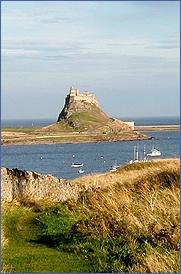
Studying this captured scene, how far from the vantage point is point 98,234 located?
8969 mm

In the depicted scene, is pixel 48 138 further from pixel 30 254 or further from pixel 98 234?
pixel 30 254

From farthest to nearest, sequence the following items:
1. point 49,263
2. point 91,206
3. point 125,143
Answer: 1. point 125,143
2. point 91,206
3. point 49,263

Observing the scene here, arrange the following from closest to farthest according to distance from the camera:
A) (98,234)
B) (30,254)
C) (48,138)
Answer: (30,254)
(98,234)
(48,138)

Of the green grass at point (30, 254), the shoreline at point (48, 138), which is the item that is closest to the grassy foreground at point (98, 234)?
the green grass at point (30, 254)

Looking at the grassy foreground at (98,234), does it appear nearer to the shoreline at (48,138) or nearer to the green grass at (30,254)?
the green grass at (30,254)

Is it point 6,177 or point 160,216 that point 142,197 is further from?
point 6,177

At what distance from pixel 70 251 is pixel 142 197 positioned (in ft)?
9.67

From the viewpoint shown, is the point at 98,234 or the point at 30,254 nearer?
the point at 30,254

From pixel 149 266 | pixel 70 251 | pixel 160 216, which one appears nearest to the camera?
pixel 149 266

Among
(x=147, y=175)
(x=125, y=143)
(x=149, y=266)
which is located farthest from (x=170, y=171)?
(x=125, y=143)


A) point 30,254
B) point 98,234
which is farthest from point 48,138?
point 30,254

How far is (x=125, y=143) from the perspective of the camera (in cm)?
6688

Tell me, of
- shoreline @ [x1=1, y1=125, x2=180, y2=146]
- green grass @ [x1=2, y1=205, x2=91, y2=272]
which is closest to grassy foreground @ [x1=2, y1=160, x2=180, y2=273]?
green grass @ [x1=2, y1=205, x2=91, y2=272]

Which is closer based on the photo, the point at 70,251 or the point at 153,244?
the point at 153,244
